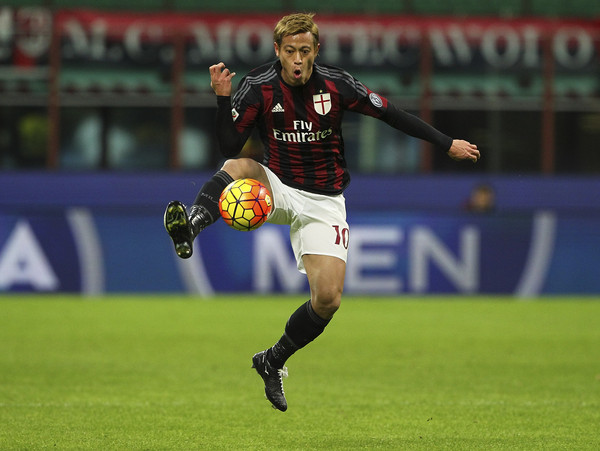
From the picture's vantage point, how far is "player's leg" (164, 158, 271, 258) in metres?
5.77

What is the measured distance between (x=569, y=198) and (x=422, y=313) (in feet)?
25.7

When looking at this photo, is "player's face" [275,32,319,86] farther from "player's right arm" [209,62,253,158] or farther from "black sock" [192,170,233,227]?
"black sock" [192,170,233,227]

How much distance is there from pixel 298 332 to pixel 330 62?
46.6 ft

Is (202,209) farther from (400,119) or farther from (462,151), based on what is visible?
(462,151)

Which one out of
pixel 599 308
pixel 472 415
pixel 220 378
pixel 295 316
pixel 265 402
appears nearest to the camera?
pixel 295 316

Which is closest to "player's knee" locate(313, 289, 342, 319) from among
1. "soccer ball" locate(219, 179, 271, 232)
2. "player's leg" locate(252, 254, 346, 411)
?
A: "player's leg" locate(252, 254, 346, 411)

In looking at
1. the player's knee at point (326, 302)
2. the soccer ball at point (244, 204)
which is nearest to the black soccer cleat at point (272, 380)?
the player's knee at point (326, 302)

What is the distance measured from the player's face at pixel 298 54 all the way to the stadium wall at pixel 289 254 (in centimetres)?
847

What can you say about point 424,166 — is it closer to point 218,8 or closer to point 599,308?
point 218,8

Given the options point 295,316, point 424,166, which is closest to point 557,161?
point 424,166

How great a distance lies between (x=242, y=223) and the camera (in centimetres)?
611

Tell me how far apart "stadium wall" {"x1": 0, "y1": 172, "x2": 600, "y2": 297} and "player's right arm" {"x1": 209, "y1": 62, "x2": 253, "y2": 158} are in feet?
27.5

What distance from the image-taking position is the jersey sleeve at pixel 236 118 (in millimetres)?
6188

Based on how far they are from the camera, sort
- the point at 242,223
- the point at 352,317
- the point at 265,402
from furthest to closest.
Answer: the point at 352,317, the point at 265,402, the point at 242,223
